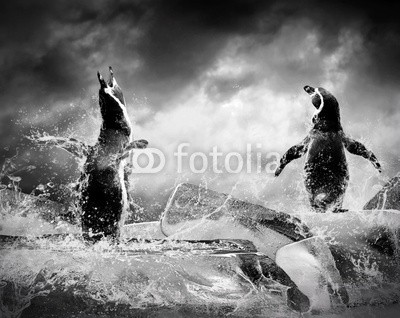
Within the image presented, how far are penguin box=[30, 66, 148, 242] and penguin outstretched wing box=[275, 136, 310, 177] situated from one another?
90.7 inches

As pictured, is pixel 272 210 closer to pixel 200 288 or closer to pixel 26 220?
pixel 200 288

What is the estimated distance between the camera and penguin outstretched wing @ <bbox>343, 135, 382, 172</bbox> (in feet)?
15.7

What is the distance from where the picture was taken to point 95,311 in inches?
88.6

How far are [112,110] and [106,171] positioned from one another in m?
0.70

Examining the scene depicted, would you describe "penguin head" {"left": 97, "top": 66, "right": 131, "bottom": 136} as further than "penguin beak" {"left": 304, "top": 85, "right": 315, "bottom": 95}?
No

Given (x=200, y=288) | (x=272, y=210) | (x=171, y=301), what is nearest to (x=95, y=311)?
(x=171, y=301)

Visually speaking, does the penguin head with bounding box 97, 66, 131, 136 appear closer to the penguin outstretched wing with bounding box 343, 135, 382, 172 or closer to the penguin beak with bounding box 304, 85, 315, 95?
the penguin beak with bounding box 304, 85, 315, 95

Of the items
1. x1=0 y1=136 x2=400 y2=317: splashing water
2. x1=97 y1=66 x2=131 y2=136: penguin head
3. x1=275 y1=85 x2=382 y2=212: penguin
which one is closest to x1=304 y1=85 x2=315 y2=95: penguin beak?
x1=275 y1=85 x2=382 y2=212: penguin

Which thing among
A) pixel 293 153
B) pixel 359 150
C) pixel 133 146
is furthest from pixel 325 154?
pixel 133 146

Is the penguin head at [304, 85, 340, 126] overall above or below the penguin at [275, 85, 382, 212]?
above

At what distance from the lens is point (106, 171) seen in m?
3.38

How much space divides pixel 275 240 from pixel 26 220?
2.76 metres

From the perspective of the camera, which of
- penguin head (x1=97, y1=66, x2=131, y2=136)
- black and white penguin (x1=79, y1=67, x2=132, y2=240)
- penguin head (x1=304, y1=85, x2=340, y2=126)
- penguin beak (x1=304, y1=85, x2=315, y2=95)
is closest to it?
black and white penguin (x1=79, y1=67, x2=132, y2=240)

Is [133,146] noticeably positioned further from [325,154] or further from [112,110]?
[325,154]
